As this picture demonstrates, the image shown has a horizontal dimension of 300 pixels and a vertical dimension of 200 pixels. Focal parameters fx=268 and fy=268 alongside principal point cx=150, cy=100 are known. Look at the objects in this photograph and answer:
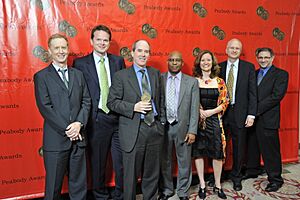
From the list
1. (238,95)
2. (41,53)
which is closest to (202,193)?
(238,95)

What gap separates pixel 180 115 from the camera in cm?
266

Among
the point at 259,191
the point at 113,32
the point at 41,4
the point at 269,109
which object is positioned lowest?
the point at 259,191

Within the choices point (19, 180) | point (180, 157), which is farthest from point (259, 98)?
point (19, 180)

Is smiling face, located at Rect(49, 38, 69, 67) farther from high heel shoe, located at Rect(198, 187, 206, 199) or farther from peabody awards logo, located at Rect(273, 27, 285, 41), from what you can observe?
peabody awards logo, located at Rect(273, 27, 285, 41)

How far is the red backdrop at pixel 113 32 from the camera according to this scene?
8.86ft

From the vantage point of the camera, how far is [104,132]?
8.53 feet

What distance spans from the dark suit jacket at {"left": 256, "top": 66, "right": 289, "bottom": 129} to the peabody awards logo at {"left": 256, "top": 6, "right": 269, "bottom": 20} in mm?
898

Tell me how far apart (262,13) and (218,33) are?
717mm

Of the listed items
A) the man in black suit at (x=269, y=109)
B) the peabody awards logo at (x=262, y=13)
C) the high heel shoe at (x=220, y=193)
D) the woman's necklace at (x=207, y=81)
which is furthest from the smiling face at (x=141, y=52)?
the peabody awards logo at (x=262, y=13)

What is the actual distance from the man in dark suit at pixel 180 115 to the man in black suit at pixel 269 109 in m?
0.90

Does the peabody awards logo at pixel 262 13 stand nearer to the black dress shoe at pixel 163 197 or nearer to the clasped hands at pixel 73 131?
the black dress shoe at pixel 163 197

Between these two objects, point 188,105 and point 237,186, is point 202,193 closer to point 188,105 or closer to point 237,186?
point 237,186

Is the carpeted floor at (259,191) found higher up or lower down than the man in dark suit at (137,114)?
lower down

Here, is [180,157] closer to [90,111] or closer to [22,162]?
[90,111]
